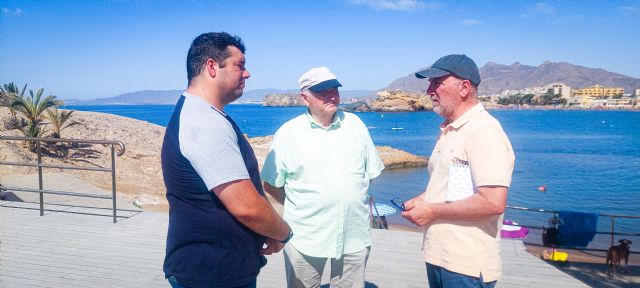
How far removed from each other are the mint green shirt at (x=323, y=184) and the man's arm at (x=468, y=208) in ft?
2.15

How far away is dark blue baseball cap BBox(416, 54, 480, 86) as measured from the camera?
2.07 meters

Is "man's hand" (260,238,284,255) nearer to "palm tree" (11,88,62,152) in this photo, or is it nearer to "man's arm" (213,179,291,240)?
"man's arm" (213,179,291,240)

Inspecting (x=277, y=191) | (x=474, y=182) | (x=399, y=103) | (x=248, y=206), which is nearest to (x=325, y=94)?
(x=277, y=191)

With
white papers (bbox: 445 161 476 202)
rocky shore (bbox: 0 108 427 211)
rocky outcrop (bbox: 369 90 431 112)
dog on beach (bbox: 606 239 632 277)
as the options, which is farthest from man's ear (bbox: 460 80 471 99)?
rocky outcrop (bbox: 369 90 431 112)

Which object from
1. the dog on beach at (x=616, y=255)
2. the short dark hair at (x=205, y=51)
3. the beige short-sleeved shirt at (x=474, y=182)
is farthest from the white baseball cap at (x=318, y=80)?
the dog on beach at (x=616, y=255)

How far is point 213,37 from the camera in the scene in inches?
71.9

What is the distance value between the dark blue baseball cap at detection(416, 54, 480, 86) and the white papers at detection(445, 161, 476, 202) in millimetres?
410

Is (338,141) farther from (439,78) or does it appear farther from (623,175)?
(623,175)

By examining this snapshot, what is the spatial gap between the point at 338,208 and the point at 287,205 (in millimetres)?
346

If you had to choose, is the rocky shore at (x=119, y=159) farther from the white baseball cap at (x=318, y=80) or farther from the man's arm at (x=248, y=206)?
the man's arm at (x=248, y=206)

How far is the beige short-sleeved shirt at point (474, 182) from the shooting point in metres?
1.90

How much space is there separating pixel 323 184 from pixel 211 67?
1.14 metres

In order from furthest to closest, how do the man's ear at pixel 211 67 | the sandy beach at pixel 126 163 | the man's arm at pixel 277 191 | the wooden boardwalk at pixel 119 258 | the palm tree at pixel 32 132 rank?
the palm tree at pixel 32 132
the sandy beach at pixel 126 163
the wooden boardwalk at pixel 119 258
the man's arm at pixel 277 191
the man's ear at pixel 211 67

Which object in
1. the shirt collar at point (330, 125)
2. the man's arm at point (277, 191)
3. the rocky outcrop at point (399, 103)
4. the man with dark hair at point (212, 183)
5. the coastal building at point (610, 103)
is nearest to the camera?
the man with dark hair at point (212, 183)
